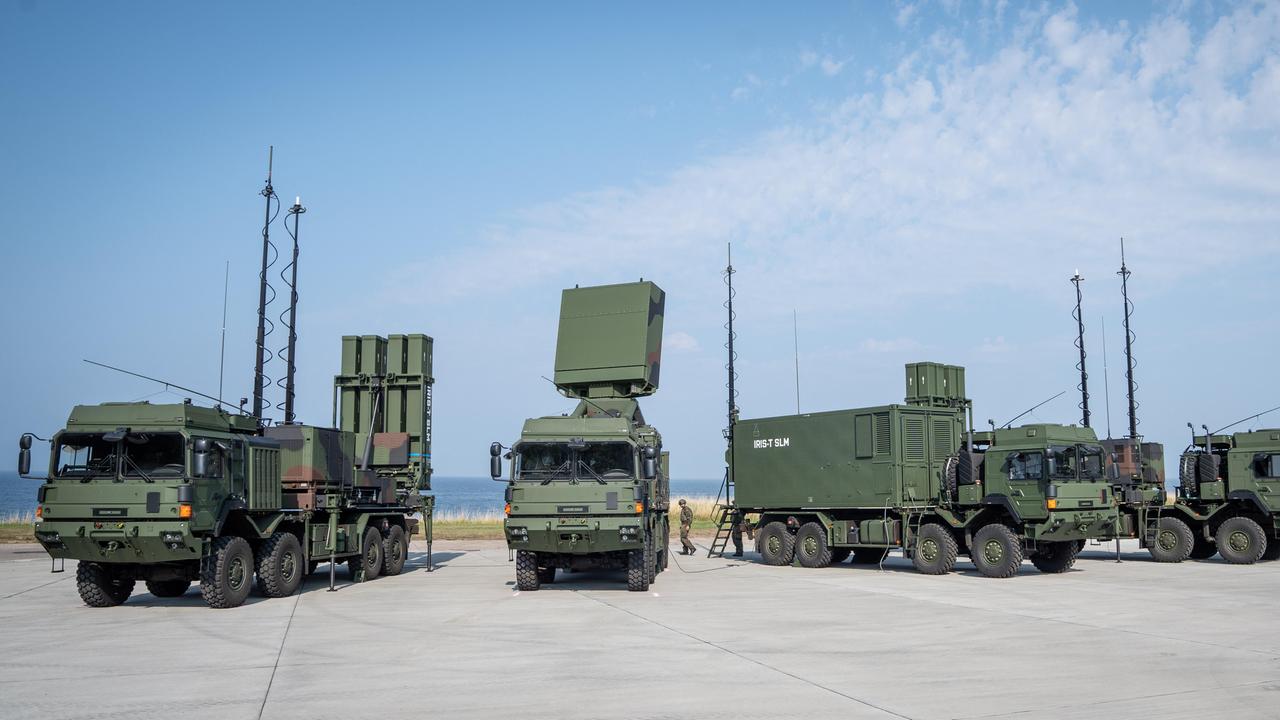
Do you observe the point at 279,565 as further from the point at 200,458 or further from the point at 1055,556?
the point at 1055,556

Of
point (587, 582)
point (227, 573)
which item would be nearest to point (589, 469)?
point (587, 582)

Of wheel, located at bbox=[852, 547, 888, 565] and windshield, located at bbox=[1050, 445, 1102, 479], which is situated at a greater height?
windshield, located at bbox=[1050, 445, 1102, 479]

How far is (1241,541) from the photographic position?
23953 mm

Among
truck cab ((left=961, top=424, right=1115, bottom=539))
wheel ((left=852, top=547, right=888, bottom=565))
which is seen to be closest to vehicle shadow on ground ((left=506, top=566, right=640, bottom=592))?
wheel ((left=852, top=547, right=888, bottom=565))

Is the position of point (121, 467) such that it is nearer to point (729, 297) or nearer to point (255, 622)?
point (255, 622)

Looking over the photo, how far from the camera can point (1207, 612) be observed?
47.6 ft

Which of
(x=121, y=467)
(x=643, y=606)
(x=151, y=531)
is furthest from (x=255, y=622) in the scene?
(x=643, y=606)

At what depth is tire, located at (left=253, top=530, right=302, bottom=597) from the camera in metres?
17.2

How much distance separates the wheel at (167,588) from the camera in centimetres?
1786

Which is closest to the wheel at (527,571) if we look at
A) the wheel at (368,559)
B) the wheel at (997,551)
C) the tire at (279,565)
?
the tire at (279,565)

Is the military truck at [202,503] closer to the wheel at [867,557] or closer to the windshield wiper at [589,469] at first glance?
the windshield wiper at [589,469]

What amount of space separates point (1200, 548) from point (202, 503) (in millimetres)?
22543

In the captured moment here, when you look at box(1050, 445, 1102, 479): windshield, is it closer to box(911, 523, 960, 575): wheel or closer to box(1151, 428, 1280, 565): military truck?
box(911, 523, 960, 575): wheel

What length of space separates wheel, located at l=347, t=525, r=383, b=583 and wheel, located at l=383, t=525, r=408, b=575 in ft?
0.67
